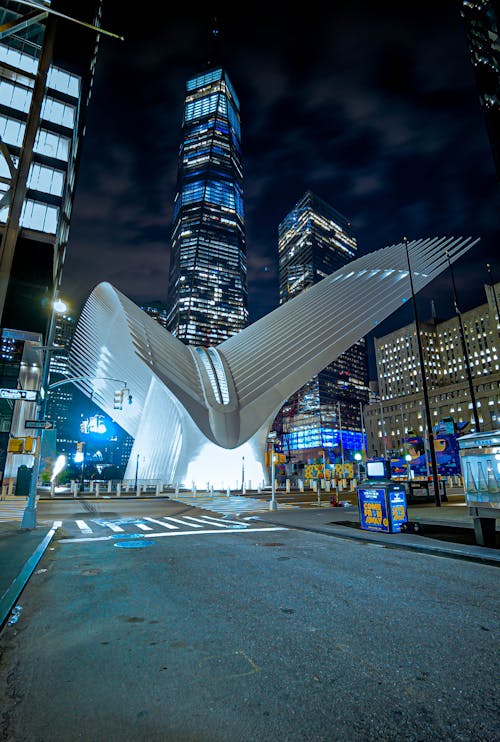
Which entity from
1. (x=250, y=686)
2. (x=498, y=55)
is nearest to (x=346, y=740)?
(x=250, y=686)

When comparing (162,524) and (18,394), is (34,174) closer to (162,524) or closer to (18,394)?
(18,394)

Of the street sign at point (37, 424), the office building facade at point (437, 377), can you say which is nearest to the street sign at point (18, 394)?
the street sign at point (37, 424)

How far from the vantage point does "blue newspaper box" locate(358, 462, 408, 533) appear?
11414 mm

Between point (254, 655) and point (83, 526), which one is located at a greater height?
point (254, 655)

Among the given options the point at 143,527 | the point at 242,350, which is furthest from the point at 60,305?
the point at 242,350

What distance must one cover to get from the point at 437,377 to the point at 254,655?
497 feet

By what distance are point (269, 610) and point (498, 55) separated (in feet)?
96.9

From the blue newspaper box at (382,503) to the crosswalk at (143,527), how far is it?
124 inches

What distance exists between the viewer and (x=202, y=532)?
12.0 m

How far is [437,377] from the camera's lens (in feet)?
454

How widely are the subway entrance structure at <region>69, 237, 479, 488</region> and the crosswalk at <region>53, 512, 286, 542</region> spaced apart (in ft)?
65.8

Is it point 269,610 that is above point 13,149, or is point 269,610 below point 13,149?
below

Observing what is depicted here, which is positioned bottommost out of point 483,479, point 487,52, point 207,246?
point 483,479

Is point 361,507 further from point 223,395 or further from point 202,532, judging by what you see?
point 223,395
